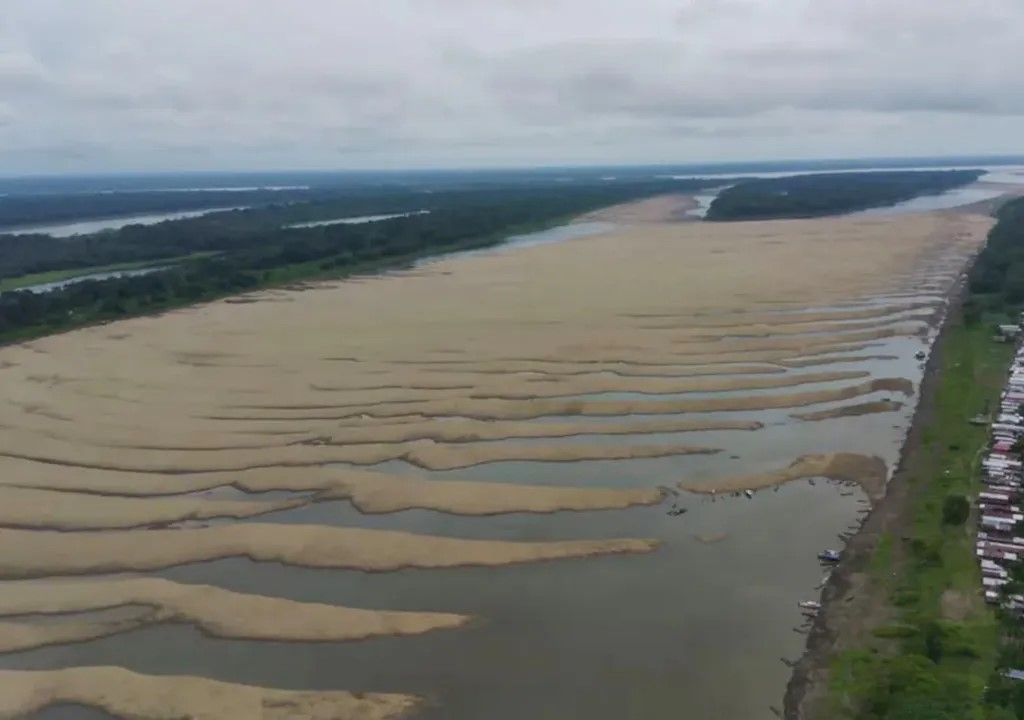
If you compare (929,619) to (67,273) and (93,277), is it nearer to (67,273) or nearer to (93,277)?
(93,277)

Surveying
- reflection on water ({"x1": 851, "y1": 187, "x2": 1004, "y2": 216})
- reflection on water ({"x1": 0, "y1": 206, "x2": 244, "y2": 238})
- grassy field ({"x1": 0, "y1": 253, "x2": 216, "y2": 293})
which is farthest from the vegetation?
reflection on water ({"x1": 0, "y1": 206, "x2": 244, "y2": 238})

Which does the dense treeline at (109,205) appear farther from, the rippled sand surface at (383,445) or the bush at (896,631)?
the bush at (896,631)

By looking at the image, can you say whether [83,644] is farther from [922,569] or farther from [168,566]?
[922,569]

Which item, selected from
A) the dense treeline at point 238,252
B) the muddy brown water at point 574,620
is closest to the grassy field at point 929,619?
the muddy brown water at point 574,620

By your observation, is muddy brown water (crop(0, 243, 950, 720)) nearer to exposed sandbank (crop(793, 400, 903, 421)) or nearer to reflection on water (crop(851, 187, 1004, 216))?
exposed sandbank (crop(793, 400, 903, 421))

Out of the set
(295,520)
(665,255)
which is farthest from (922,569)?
(665,255)

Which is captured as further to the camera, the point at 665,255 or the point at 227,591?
the point at 665,255
